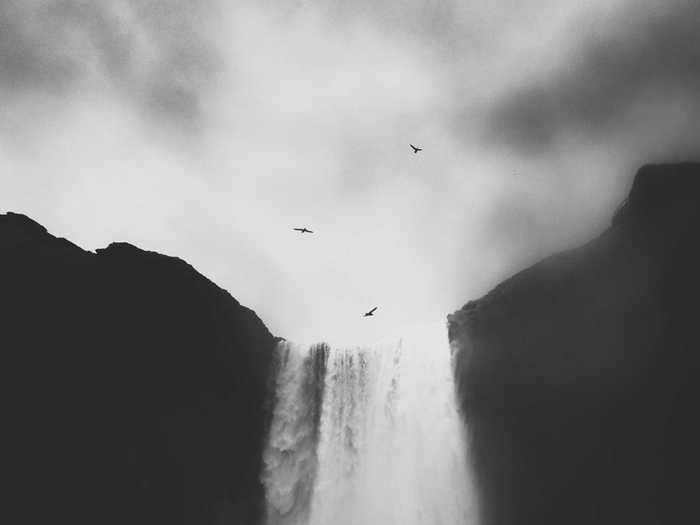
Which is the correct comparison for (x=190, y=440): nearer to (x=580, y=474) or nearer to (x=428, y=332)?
(x=428, y=332)

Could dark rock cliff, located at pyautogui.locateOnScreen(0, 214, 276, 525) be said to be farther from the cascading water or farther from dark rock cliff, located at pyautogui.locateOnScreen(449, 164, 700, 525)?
dark rock cliff, located at pyautogui.locateOnScreen(449, 164, 700, 525)

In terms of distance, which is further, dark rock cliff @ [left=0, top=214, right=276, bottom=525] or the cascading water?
the cascading water

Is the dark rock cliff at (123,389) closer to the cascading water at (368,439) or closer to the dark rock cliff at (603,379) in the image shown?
the cascading water at (368,439)

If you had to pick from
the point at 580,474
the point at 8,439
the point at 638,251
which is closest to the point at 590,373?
the point at 580,474

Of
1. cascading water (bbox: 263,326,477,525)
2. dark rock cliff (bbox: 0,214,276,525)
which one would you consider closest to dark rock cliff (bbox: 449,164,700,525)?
cascading water (bbox: 263,326,477,525)

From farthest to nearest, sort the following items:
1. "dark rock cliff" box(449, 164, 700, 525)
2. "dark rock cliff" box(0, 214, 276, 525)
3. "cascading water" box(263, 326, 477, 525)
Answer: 1. "cascading water" box(263, 326, 477, 525)
2. "dark rock cliff" box(0, 214, 276, 525)
3. "dark rock cliff" box(449, 164, 700, 525)

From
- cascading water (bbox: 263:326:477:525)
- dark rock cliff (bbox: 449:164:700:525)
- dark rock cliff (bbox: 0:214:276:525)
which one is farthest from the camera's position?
cascading water (bbox: 263:326:477:525)
